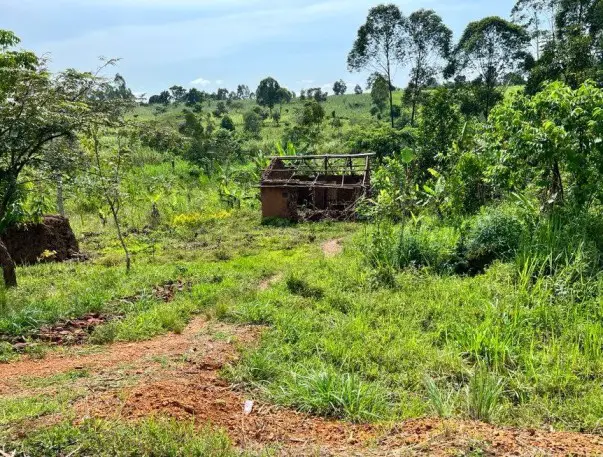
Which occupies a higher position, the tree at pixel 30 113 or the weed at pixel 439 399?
the tree at pixel 30 113

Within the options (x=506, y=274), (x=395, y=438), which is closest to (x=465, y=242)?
(x=506, y=274)

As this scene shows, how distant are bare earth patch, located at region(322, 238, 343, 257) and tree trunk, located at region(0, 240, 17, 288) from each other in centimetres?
569

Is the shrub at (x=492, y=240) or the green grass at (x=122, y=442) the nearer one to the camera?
→ the green grass at (x=122, y=442)

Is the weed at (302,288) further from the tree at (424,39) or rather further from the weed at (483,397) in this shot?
the tree at (424,39)

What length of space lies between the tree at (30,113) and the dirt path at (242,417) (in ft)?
11.6

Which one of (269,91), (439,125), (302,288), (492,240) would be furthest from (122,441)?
(269,91)

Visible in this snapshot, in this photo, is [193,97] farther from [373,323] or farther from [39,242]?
[373,323]

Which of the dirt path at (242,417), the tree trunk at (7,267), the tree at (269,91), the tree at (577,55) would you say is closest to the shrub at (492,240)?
the dirt path at (242,417)

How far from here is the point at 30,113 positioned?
702 centimetres

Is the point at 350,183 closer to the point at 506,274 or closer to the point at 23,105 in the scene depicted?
the point at 506,274

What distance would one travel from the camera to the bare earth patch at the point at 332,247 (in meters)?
10.5

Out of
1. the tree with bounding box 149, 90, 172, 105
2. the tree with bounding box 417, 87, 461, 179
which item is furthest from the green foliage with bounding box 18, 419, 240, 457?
the tree with bounding box 149, 90, 172, 105

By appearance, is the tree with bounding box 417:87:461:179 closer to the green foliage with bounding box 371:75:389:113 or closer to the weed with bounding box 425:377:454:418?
the weed with bounding box 425:377:454:418

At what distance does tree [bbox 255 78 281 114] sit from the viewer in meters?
47.3
